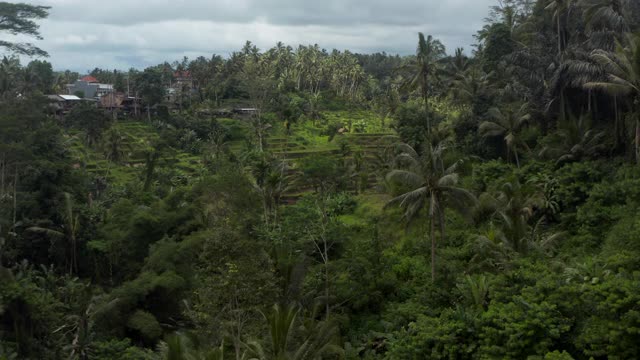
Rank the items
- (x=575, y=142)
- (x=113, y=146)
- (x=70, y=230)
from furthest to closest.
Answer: (x=113, y=146)
(x=70, y=230)
(x=575, y=142)

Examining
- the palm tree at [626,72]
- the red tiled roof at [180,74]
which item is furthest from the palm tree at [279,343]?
the red tiled roof at [180,74]

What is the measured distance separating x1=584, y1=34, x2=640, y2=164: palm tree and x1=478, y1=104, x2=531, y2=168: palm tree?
6469 mm

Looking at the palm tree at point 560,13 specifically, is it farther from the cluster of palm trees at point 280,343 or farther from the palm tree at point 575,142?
the cluster of palm trees at point 280,343

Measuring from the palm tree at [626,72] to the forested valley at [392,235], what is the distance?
9 centimetres

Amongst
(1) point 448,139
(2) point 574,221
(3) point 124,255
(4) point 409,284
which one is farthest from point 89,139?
(2) point 574,221

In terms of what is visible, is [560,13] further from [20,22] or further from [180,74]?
[180,74]

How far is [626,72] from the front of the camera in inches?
949

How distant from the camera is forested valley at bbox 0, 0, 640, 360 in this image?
50.4 feet

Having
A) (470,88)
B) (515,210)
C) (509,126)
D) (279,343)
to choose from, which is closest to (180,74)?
(470,88)

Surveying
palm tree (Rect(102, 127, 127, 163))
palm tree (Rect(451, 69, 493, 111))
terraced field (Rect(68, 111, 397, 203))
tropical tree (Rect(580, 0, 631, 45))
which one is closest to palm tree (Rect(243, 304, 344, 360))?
tropical tree (Rect(580, 0, 631, 45))

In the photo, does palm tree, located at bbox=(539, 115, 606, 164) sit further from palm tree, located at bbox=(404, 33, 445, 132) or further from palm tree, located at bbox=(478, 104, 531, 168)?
palm tree, located at bbox=(404, 33, 445, 132)

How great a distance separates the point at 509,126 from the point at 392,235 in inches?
338

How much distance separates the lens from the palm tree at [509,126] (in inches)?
1253

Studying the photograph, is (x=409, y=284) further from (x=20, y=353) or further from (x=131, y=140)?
(x=131, y=140)
